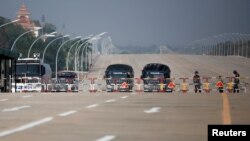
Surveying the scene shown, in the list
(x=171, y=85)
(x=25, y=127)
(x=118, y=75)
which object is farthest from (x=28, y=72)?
(x=25, y=127)

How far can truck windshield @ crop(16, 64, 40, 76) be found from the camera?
67188 mm

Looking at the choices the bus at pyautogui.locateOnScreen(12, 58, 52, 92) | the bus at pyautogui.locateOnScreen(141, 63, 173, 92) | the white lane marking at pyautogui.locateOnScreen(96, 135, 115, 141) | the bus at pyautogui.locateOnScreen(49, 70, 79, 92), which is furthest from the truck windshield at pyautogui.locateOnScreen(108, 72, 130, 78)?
the white lane marking at pyautogui.locateOnScreen(96, 135, 115, 141)

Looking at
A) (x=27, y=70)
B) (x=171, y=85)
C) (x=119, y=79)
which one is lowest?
(x=171, y=85)

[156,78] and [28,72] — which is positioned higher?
[28,72]

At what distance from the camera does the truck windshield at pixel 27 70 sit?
2645 inches

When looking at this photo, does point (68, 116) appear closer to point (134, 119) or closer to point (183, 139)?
point (134, 119)

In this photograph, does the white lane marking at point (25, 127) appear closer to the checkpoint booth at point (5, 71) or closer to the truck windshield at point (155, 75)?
the checkpoint booth at point (5, 71)

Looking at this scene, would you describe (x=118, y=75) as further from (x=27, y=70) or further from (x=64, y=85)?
(x=27, y=70)

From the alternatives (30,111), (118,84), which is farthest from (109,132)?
(118,84)

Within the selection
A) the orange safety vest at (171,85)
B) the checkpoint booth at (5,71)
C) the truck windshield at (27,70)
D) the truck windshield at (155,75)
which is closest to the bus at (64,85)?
the truck windshield at (27,70)

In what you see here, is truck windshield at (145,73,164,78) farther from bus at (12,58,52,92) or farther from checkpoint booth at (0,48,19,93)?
checkpoint booth at (0,48,19,93)

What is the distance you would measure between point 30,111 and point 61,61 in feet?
464

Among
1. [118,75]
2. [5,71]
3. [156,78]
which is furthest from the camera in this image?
[118,75]

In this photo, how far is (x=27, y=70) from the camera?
67500 mm
